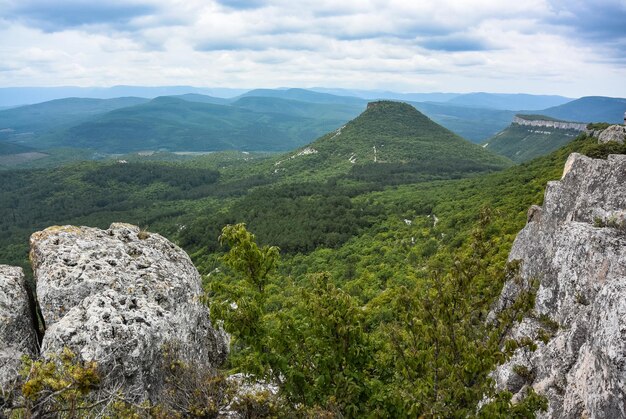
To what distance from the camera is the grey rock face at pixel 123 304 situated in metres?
9.23

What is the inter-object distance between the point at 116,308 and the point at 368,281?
29.1 metres

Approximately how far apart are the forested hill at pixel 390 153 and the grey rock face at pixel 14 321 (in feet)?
305

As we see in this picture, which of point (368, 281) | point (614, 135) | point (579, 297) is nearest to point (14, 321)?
point (579, 297)

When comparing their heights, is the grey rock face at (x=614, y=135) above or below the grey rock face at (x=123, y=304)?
above

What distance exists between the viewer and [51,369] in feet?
19.2

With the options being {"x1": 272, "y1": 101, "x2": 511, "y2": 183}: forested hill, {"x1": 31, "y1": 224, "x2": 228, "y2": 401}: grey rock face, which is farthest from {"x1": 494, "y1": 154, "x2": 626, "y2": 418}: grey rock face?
{"x1": 272, "y1": 101, "x2": 511, "y2": 183}: forested hill

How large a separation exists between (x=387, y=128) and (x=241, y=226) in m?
160

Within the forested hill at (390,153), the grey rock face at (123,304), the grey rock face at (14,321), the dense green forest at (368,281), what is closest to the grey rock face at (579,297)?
the dense green forest at (368,281)

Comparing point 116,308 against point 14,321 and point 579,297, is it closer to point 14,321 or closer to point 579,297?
point 14,321

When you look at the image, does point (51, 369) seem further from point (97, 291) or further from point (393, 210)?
point (393, 210)

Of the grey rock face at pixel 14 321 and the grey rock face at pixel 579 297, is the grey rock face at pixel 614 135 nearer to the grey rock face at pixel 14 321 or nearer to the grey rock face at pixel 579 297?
the grey rock face at pixel 579 297

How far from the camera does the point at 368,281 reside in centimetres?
3697

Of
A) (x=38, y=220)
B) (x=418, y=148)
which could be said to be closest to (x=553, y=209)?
(x=418, y=148)

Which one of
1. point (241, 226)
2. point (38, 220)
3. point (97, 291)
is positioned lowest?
point (38, 220)
